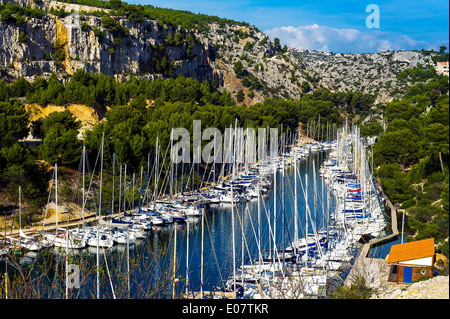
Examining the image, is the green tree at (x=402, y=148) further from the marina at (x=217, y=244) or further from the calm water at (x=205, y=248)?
the calm water at (x=205, y=248)

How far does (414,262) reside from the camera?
18.0 metres

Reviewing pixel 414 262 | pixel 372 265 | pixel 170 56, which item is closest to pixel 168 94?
pixel 170 56

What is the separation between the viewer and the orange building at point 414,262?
1778cm

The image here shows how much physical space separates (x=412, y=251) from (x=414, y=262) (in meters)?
0.85

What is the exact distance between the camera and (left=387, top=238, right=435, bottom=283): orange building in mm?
17781

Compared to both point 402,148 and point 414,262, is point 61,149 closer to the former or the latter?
point 414,262

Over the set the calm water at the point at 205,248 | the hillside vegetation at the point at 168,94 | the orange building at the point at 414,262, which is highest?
the hillside vegetation at the point at 168,94

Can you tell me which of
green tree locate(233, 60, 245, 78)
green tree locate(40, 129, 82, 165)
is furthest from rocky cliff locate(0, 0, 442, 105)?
green tree locate(40, 129, 82, 165)

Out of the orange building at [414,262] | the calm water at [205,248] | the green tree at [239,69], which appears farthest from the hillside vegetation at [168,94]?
the calm water at [205,248]

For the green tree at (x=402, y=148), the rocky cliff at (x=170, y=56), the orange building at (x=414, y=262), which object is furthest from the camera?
the rocky cliff at (x=170, y=56)

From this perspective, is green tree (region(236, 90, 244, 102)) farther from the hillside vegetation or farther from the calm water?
the calm water
